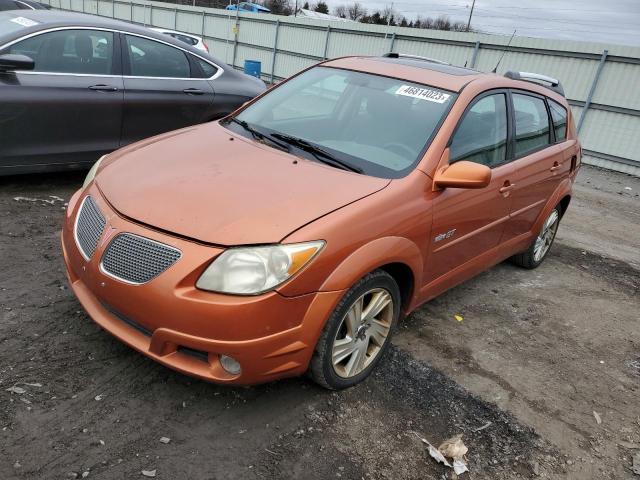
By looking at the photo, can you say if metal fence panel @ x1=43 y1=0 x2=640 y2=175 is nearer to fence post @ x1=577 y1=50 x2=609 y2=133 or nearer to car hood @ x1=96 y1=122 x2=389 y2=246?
fence post @ x1=577 y1=50 x2=609 y2=133

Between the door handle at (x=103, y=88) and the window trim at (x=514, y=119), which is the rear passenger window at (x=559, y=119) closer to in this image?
the window trim at (x=514, y=119)

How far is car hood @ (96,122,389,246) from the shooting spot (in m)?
2.45

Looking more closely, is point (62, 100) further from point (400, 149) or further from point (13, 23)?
point (400, 149)

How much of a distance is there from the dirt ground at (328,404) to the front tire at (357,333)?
0.13 metres

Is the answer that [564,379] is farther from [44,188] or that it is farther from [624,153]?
[624,153]

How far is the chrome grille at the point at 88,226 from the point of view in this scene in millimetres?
2648

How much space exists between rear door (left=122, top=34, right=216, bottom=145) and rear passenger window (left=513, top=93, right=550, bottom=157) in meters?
3.39

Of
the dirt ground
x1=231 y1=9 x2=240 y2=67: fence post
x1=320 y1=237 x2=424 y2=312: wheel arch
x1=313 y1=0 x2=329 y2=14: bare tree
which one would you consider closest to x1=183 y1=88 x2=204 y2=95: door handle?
the dirt ground

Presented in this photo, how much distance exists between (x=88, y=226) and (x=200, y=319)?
911 millimetres

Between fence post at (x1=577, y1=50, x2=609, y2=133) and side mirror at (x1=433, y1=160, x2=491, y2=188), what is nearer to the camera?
side mirror at (x1=433, y1=160, x2=491, y2=188)

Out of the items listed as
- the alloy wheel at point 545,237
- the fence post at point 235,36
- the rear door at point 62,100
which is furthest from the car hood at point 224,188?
the fence post at point 235,36

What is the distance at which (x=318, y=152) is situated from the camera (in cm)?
321

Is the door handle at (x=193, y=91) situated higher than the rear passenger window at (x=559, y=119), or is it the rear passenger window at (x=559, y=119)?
the rear passenger window at (x=559, y=119)

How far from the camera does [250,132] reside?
3572 millimetres
